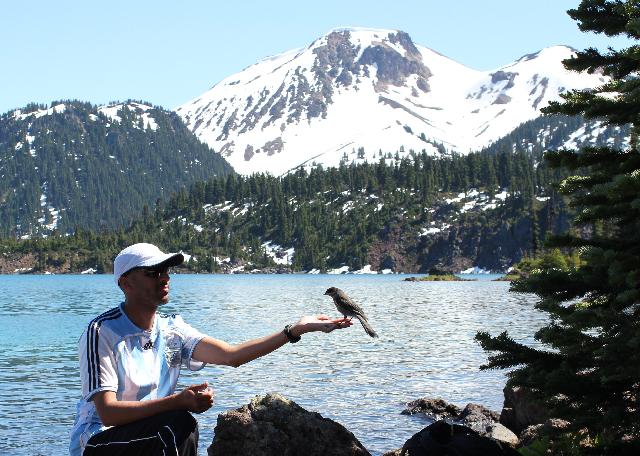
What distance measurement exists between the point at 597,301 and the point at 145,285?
276 inches

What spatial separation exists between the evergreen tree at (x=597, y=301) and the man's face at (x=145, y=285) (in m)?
5.35

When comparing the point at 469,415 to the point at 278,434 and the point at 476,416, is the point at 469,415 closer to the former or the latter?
the point at 476,416

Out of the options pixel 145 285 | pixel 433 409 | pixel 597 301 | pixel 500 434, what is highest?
pixel 145 285

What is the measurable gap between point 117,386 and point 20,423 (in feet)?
78.7

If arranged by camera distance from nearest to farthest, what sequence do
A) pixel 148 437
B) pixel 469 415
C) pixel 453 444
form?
pixel 148 437
pixel 453 444
pixel 469 415

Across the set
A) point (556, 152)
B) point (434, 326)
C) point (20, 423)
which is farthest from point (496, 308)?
point (556, 152)

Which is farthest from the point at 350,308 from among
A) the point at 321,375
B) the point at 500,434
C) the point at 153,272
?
the point at 321,375

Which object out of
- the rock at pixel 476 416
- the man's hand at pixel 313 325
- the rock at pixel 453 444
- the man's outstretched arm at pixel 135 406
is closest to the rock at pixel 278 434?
the rock at pixel 453 444

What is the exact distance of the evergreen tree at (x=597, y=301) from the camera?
10.4 meters

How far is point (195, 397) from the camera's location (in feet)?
22.0

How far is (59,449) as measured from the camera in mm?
25047

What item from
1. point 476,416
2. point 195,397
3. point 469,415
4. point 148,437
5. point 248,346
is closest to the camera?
point 195,397

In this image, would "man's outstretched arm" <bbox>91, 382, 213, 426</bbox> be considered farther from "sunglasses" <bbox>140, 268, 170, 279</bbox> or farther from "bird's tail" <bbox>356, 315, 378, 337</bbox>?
"bird's tail" <bbox>356, 315, 378, 337</bbox>

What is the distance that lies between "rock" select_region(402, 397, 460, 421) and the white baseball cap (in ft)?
75.1
